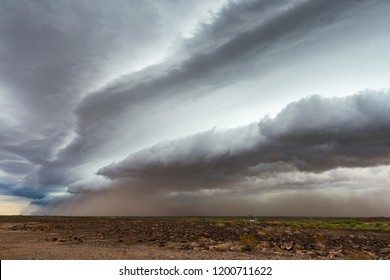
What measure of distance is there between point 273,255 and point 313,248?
18.4 ft

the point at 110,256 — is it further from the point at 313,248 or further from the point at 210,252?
the point at 313,248

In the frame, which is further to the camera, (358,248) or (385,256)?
(358,248)

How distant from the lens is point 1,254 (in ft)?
75.3

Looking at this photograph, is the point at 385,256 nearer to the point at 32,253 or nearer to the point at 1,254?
the point at 32,253

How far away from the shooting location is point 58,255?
73.4 ft

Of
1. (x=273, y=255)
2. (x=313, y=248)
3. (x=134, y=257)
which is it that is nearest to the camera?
(x=134, y=257)

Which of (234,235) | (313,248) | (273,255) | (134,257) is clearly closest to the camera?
(134,257)
